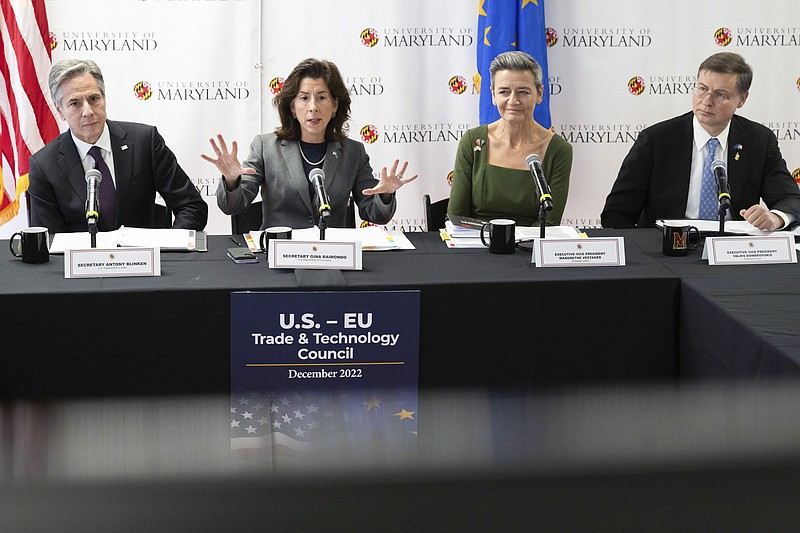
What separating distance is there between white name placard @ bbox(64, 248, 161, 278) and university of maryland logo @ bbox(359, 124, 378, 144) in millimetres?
2405

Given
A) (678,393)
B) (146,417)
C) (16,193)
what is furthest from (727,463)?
(16,193)

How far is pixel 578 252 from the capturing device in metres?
2.52

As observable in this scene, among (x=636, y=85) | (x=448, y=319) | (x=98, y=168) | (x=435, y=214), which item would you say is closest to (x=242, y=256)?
(x=448, y=319)

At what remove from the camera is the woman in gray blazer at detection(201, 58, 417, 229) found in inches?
130

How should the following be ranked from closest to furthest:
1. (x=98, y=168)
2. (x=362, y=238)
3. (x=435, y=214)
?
(x=362, y=238)
(x=98, y=168)
(x=435, y=214)

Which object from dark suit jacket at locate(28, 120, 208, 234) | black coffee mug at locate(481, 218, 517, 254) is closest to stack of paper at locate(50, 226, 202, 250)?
dark suit jacket at locate(28, 120, 208, 234)

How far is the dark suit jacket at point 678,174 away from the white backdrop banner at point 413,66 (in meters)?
1.30

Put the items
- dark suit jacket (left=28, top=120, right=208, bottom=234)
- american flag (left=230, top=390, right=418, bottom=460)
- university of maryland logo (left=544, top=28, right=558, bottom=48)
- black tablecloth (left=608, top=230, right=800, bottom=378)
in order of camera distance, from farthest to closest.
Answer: university of maryland logo (left=544, top=28, right=558, bottom=48), dark suit jacket (left=28, top=120, right=208, bottom=234), black tablecloth (left=608, top=230, right=800, bottom=378), american flag (left=230, top=390, right=418, bottom=460)

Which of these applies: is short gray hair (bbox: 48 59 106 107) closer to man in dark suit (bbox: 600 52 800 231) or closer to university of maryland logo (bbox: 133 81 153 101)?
university of maryland logo (bbox: 133 81 153 101)

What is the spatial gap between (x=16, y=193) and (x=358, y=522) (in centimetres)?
430

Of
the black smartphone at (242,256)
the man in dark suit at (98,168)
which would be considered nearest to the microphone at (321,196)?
the black smartphone at (242,256)

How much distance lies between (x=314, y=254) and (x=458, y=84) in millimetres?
2440

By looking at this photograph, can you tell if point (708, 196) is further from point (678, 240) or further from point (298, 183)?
point (298, 183)

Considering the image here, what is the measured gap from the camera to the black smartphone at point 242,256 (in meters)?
2.54
